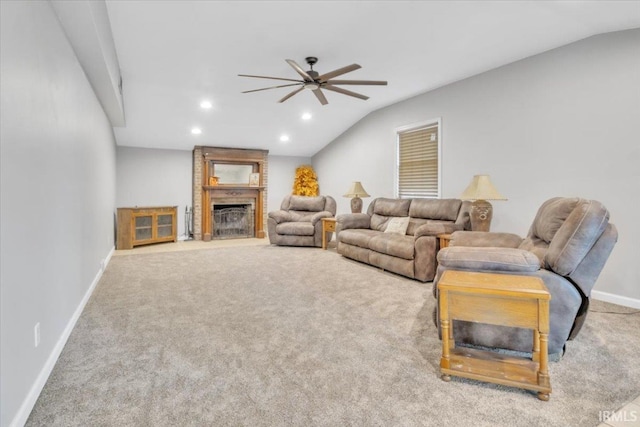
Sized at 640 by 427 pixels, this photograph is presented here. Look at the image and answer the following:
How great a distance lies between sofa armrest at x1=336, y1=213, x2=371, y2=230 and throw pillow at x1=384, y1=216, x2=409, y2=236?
0.52 meters

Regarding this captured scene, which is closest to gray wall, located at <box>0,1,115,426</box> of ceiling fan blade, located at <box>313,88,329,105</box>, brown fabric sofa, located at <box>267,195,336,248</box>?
ceiling fan blade, located at <box>313,88,329,105</box>

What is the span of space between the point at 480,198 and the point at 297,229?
11.5 feet

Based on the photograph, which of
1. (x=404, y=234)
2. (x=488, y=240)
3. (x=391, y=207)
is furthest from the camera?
(x=391, y=207)

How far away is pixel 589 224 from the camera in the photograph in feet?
6.16

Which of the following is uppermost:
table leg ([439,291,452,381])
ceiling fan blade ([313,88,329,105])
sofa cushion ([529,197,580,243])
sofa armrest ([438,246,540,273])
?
ceiling fan blade ([313,88,329,105])

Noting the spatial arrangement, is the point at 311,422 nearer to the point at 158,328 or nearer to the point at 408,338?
the point at 408,338

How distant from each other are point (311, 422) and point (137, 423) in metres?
0.76

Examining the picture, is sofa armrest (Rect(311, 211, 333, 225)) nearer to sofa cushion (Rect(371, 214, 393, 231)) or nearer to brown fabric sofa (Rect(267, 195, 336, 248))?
brown fabric sofa (Rect(267, 195, 336, 248))

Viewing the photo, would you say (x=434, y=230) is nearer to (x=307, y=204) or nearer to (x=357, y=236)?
(x=357, y=236)

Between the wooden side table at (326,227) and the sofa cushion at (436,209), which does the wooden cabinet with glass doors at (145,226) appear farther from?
the sofa cushion at (436,209)

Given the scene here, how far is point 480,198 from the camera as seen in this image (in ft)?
11.9

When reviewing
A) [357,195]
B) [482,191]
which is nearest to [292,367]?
[482,191]

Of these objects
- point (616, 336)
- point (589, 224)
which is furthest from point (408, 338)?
point (616, 336)

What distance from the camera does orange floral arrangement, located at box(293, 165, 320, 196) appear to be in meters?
8.13
